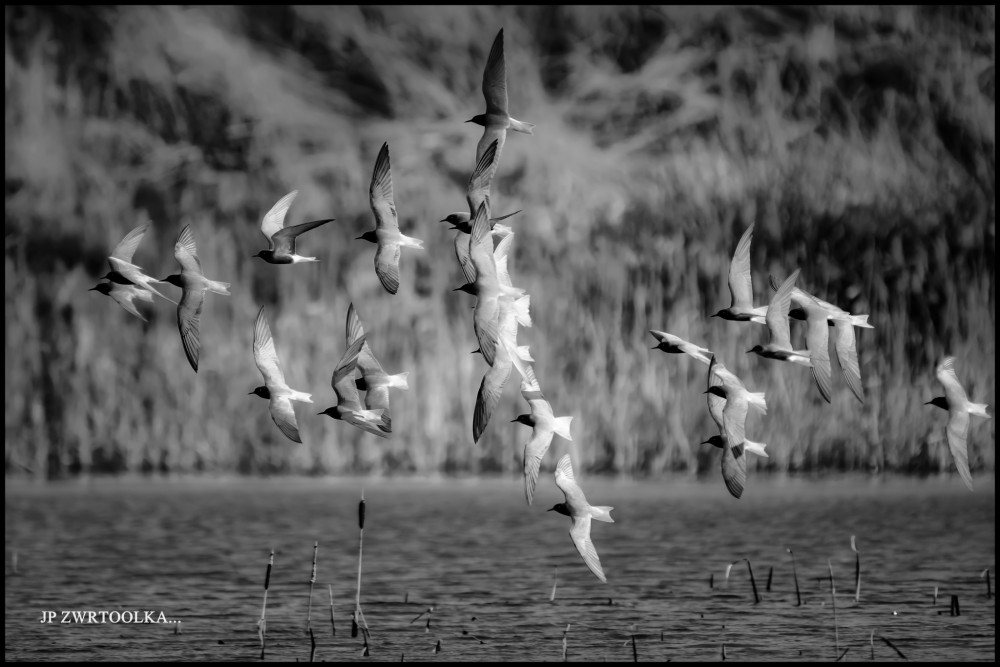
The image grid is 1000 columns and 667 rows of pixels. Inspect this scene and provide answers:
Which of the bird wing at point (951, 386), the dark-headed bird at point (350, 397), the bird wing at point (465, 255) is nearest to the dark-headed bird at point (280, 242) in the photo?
the dark-headed bird at point (350, 397)

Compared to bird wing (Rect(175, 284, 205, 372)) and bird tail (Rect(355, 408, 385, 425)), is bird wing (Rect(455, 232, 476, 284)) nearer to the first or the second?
bird tail (Rect(355, 408, 385, 425))

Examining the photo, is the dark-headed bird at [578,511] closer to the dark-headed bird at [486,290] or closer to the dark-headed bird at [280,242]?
the dark-headed bird at [486,290]

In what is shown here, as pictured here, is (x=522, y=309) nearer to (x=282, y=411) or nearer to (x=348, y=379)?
(x=348, y=379)

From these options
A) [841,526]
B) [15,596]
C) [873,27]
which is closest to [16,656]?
[15,596]

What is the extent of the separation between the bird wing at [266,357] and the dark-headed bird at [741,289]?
111 inches

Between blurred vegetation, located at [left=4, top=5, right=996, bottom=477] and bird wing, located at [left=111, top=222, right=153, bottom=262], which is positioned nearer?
bird wing, located at [left=111, top=222, right=153, bottom=262]

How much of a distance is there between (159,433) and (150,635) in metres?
9.37

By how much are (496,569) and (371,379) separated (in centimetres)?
492

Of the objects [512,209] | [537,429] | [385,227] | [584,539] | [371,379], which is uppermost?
[512,209]

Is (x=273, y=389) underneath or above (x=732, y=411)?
above

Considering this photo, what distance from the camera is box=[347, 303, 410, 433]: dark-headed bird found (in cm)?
995

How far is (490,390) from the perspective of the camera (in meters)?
9.20

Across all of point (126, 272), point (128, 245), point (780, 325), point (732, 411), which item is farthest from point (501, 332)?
point (128, 245)

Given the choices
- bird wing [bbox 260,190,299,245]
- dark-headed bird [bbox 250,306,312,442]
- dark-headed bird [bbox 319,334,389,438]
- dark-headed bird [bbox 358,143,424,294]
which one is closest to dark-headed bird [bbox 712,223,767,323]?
dark-headed bird [bbox 358,143,424,294]
